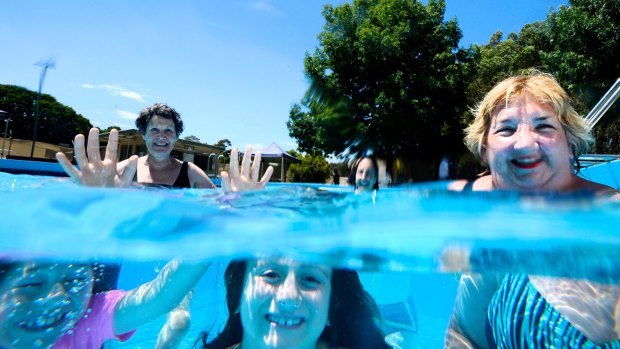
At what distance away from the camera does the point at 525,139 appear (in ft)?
6.74

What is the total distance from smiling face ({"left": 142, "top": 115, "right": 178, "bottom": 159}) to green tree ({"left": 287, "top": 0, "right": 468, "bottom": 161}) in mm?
1972

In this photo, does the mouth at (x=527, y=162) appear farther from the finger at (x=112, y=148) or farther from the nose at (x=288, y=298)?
the finger at (x=112, y=148)

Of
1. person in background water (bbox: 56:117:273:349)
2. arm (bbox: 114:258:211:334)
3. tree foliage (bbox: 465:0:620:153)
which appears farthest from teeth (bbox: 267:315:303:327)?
tree foliage (bbox: 465:0:620:153)

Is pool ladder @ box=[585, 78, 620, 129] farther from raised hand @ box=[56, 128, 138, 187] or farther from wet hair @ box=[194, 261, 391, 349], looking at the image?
raised hand @ box=[56, 128, 138, 187]

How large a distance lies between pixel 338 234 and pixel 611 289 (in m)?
1.61

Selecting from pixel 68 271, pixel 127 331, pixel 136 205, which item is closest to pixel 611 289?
pixel 127 331

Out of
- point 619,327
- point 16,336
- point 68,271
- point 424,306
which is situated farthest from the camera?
point 424,306

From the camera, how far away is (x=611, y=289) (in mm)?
2146

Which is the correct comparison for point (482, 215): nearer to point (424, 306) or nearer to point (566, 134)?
point (566, 134)

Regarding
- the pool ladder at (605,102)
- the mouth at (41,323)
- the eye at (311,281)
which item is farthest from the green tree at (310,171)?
the mouth at (41,323)

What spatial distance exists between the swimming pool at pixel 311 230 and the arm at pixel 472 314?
0.22 metres

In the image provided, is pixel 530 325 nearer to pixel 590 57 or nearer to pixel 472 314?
pixel 472 314

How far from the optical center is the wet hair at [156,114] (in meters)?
4.12

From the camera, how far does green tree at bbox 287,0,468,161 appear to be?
207 inches
